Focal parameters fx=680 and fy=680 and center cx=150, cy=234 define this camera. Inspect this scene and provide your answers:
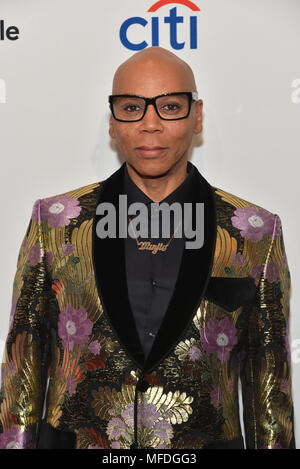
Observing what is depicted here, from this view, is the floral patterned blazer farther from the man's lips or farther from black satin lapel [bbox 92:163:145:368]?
the man's lips

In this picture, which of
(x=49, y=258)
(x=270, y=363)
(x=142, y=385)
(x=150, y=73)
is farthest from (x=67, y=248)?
(x=270, y=363)

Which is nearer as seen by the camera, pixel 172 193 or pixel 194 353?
pixel 194 353

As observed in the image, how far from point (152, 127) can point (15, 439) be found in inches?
35.4

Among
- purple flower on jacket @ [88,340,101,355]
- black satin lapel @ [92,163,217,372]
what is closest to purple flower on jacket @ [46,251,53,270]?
black satin lapel @ [92,163,217,372]

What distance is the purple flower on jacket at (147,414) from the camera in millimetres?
1731

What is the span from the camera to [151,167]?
1.83m

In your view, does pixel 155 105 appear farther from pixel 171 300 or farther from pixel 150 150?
pixel 171 300

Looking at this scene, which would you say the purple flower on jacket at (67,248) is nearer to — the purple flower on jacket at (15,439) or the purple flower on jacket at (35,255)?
the purple flower on jacket at (35,255)

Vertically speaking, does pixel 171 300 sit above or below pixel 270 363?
above

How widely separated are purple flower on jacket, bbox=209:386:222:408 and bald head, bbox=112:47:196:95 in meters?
0.80

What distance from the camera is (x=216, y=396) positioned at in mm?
1783

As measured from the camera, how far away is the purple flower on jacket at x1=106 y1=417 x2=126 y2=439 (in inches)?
68.4

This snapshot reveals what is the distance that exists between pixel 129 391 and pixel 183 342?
0.61ft
